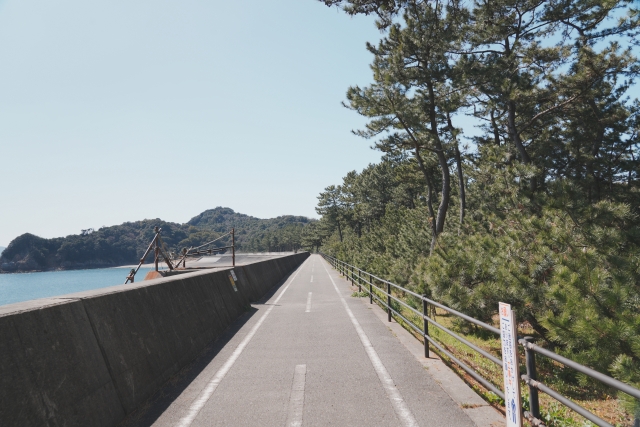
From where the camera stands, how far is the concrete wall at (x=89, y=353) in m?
3.69

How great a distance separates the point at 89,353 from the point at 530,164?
11.4 m

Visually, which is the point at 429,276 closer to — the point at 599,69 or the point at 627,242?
the point at 627,242

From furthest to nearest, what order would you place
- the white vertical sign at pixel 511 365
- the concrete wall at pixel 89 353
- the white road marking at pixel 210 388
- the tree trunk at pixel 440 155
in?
the tree trunk at pixel 440 155 < the white road marking at pixel 210 388 < the white vertical sign at pixel 511 365 < the concrete wall at pixel 89 353

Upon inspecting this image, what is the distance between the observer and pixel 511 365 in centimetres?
399

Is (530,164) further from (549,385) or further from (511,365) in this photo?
(511,365)

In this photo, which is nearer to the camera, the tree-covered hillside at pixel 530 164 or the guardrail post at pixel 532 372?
the guardrail post at pixel 532 372

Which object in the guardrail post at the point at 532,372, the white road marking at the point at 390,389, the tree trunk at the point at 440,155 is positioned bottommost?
the white road marking at the point at 390,389

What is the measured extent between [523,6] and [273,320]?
16068 mm

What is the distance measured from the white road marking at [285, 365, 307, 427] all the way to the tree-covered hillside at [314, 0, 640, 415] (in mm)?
3975

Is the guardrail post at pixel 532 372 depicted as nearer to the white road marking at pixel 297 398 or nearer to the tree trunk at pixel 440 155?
the white road marking at pixel 297 398

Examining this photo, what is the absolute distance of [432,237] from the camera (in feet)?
76.3

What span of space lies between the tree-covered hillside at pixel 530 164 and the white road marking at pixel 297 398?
13.0ft

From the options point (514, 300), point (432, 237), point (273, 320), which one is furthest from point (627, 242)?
point (432, 237)

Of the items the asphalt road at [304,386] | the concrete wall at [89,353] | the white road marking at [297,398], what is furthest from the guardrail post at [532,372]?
the concrete wall at [89,353]
